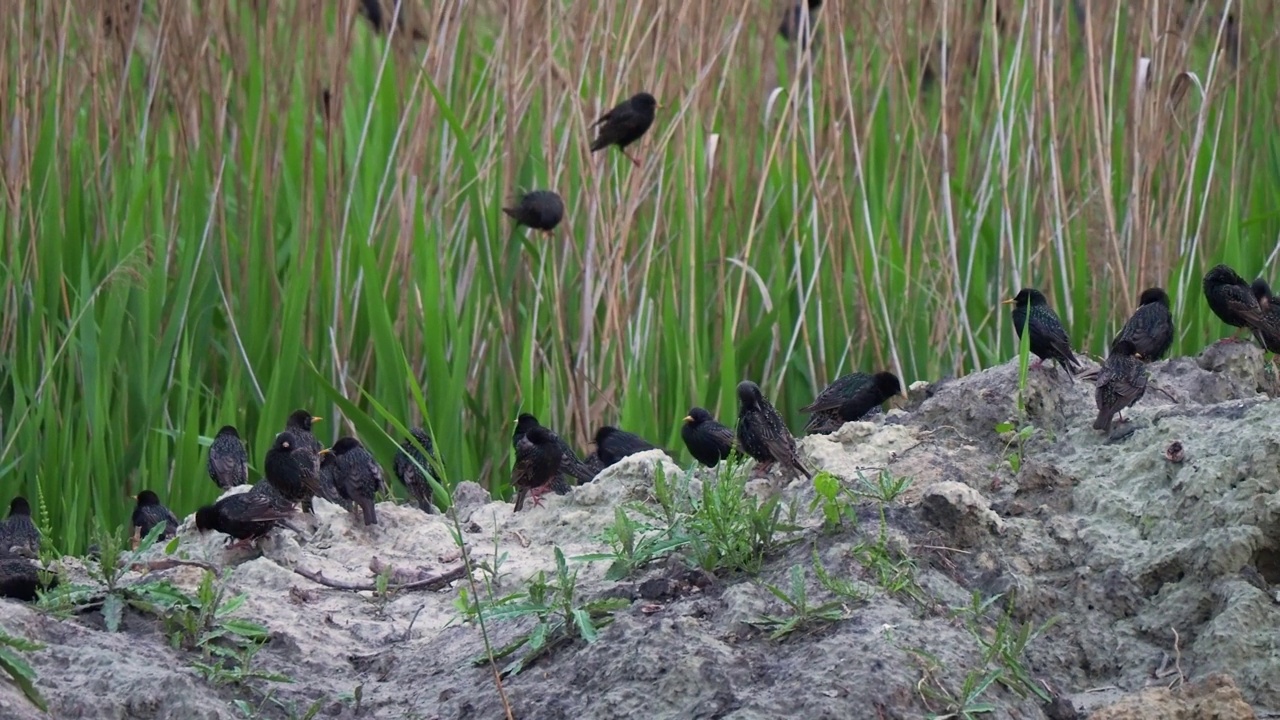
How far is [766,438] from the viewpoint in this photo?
3.86m

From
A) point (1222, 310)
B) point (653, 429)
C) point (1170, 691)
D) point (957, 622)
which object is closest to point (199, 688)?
point (957, 622)

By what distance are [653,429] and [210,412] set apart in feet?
4.83

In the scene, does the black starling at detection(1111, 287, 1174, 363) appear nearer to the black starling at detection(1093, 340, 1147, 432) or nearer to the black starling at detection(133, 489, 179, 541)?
the black starling at detection(1093, 340, 1147, 432)

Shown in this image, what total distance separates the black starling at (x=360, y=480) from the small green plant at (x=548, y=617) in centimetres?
97

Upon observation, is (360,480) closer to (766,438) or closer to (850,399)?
(766,438)

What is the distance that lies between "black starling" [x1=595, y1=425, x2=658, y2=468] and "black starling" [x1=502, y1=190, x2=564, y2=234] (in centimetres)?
83

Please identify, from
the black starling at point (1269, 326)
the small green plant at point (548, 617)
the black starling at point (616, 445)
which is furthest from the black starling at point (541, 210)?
the small green plant at point (548, 617)

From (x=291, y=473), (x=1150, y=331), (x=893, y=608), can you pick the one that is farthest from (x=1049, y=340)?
(x=291, y=473)

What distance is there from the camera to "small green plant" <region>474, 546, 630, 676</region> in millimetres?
2934

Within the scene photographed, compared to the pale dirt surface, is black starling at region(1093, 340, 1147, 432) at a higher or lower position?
higher

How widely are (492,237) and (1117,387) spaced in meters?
2.52

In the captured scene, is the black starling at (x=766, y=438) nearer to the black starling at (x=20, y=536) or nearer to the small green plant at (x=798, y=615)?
the small green plant at (x=798, y=615)

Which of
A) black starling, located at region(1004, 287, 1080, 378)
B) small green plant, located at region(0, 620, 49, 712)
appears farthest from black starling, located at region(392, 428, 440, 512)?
small green plant, located at region(0, 620, 49, 712)

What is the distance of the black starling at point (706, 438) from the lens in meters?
4.46
